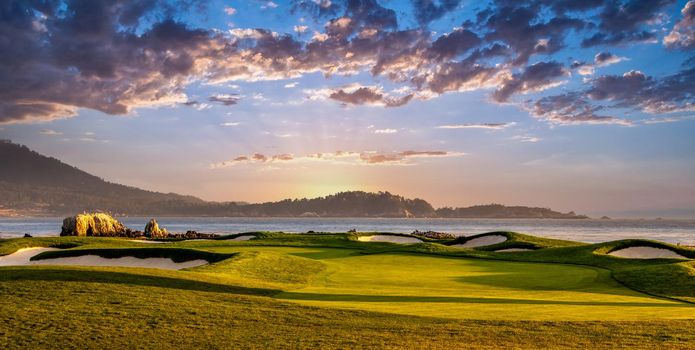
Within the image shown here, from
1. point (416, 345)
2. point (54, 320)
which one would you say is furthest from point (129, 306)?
point (416, 345)

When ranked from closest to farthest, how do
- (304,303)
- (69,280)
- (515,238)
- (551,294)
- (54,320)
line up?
(54,320)
(304,303)
(69,280)
(551,294)
(515,238)

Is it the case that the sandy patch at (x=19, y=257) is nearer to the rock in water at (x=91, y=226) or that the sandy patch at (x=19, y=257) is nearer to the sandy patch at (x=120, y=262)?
the sandy patch at (x=120, y=262)

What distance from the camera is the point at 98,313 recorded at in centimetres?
1238

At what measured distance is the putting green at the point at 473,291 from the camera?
1416 centimetres

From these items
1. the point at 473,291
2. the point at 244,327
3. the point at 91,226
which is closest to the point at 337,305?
the point at 244,327

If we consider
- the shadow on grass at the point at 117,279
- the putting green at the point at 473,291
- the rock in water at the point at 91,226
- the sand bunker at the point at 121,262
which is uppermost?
the rock in water at the point at 91,226

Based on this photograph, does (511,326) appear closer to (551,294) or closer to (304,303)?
(304,303)

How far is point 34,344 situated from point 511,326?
900 cm

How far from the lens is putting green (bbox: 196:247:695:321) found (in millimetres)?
14164

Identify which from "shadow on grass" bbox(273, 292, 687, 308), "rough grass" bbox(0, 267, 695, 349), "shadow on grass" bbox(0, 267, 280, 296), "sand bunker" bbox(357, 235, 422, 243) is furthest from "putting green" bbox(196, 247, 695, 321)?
"sand bunker" bbox(357, 235, 422, 243)

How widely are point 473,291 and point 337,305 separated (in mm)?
6153

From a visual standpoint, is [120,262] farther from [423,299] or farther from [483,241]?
[483,241]

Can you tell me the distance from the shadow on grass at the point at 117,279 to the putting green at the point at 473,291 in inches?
41.4

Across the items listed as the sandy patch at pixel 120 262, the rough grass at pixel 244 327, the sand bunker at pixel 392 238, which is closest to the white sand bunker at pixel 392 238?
the sand bunker at pixel 392 238
